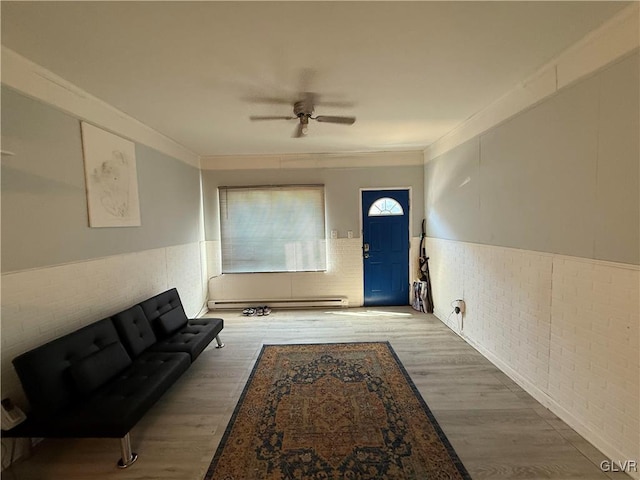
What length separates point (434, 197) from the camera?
4.45 meters

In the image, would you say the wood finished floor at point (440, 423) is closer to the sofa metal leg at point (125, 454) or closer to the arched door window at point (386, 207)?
the sofa metal leg at point (125, 454)

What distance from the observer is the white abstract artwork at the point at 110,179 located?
8.19 ft

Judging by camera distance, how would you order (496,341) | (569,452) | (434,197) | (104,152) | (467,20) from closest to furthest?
(467,20) < (569,452) < (104,152) < (496,341) < (434,197)

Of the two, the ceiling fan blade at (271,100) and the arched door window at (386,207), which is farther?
the arched door window at (386,207)

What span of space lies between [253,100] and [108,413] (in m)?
2.66

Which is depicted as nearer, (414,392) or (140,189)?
(414,392)

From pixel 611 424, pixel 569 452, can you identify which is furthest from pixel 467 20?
pixel 569 452

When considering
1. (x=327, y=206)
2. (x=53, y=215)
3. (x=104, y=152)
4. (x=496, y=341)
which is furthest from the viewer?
(x=327, y=206)

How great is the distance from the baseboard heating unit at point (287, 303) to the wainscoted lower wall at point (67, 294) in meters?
1.39

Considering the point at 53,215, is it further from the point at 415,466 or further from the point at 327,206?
the point at 327,206

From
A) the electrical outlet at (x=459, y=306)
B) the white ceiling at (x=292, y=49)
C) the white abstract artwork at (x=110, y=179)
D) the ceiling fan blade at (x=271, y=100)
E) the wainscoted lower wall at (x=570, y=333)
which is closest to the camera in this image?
the white ceiling at (x=292, y=49)

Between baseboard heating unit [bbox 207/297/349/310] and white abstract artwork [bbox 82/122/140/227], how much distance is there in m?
2.31

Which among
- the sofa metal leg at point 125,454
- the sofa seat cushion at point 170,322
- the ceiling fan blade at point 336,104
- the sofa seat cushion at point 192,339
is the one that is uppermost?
the ceiling fan blade at point 336,104
